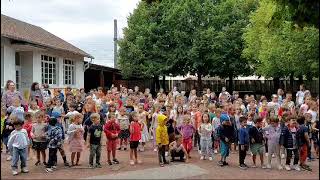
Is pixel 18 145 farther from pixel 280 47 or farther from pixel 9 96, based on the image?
pixel 280 47

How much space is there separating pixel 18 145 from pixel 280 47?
2190 centimetres

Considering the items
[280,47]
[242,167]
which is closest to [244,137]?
[242,167]

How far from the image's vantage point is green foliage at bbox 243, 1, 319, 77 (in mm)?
27288

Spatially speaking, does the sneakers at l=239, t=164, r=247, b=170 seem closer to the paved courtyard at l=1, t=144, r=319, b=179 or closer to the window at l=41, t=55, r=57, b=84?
the paved courtyard at l=1, t=144, r=319, b=179

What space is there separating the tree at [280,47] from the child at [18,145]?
48.5 ft

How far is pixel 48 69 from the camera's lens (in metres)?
30.2

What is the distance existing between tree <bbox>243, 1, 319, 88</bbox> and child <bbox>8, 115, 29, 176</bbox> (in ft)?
48.5

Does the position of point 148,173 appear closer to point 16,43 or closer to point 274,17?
point 274,17

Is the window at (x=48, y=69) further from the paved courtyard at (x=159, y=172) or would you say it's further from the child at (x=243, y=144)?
the child at (x=243, y=144)

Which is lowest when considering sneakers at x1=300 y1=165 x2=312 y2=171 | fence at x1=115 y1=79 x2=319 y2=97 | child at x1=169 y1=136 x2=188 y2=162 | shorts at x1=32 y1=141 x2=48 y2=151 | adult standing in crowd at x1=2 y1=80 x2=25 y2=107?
sneakers at x1=300 y1=165 x2=312 y2=171

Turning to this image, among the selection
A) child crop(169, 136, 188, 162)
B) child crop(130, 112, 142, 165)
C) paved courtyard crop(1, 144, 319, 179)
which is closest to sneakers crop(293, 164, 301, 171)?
paved courtyard crop(1, 144, 319, 179)

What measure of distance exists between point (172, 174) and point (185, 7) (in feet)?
96.7

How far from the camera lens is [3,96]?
51.5 ft

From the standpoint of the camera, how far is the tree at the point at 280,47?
2730 cm
